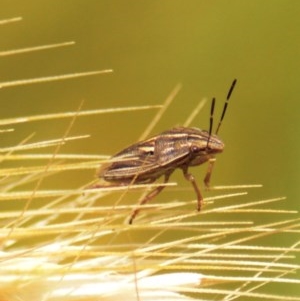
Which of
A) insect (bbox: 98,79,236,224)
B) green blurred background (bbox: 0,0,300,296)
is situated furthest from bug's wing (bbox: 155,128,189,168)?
green blurred background (bbox: 0,0,300,296)

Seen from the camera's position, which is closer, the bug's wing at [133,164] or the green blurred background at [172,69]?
the bug's wing at [133,164]

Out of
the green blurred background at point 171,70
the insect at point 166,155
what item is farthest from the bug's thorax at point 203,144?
the green blurred background at point 171,70

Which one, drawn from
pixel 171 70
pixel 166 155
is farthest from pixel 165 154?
pixel 171 70

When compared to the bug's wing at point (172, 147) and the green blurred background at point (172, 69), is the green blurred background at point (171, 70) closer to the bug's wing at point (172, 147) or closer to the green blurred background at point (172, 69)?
the green blurred background at point (172, 69)

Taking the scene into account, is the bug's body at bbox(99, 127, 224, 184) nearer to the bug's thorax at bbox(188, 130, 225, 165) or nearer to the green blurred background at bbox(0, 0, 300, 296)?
the bug's thorax at bbox(188, 130, 225, 165)

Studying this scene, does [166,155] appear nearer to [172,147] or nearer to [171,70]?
[172,147]

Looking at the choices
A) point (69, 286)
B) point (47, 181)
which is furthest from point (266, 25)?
point (69, 286)

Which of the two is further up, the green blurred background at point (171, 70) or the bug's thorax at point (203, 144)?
the bug's thorax at point (203, 144)
